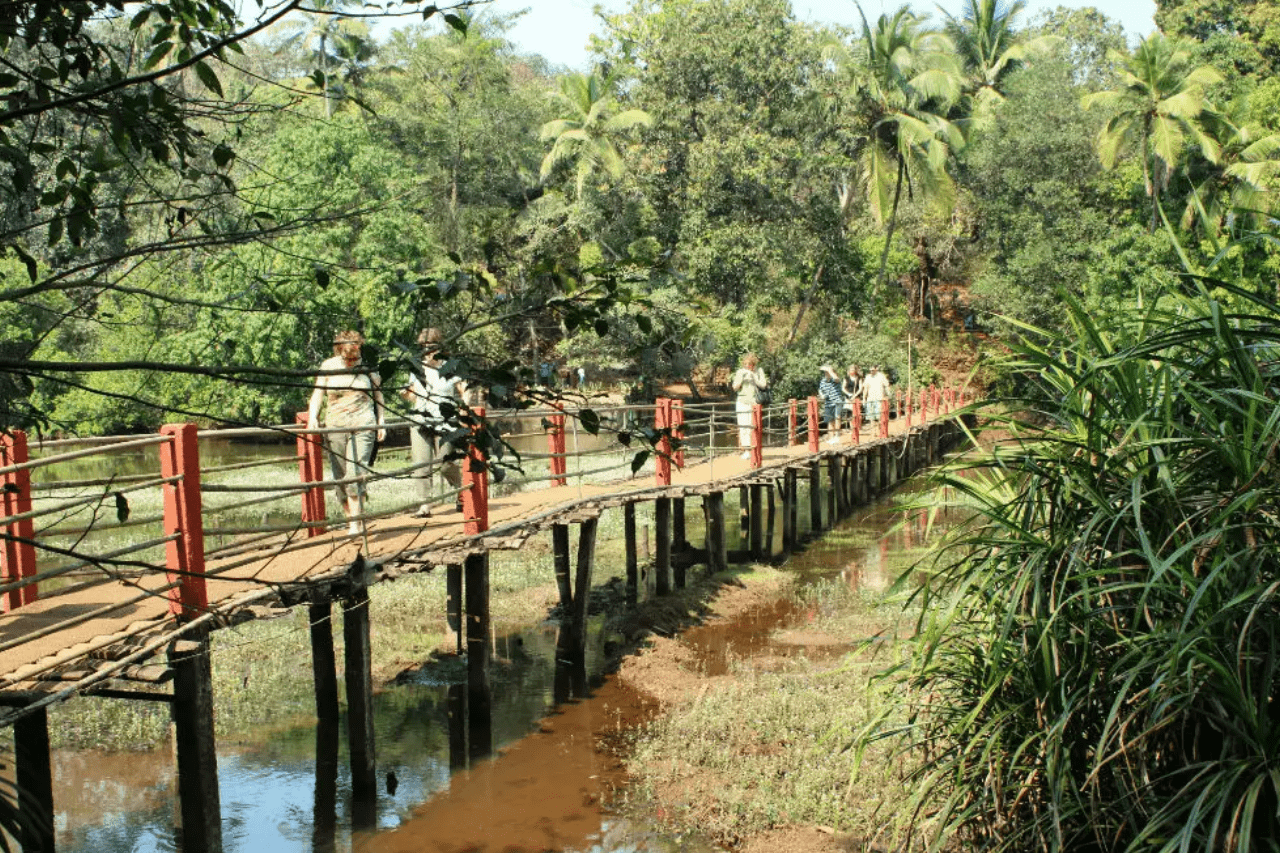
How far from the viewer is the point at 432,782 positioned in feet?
29.7

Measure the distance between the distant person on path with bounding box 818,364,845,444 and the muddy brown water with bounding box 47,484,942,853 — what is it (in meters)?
9.77

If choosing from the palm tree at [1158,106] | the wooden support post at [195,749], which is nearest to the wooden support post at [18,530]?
the wooden support post at [195,749]

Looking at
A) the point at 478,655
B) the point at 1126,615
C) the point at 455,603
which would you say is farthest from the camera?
the point at 455,603

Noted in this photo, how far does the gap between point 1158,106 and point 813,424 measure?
53.0 feet

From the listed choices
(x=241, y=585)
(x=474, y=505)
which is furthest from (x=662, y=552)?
(x=241, y=585)

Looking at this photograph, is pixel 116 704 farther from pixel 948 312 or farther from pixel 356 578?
pixel 948 312

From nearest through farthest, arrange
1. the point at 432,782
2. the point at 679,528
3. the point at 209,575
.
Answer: the point at 209,575 < the point at 432,782 < the point at 679,528

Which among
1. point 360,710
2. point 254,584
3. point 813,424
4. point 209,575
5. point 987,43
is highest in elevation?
point 987,43

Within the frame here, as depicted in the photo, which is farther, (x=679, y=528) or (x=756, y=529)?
(x=756, y=529)

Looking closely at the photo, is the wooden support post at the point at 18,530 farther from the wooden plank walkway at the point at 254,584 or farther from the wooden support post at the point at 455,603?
the wooden support post at the point at 455,603

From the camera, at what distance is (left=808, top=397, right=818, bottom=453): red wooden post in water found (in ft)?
63.9

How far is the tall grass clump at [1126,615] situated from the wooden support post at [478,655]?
211 inches

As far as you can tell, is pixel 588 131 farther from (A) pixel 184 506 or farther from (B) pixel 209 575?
(B) pixel 209 575

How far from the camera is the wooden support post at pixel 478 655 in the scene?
9.99m
